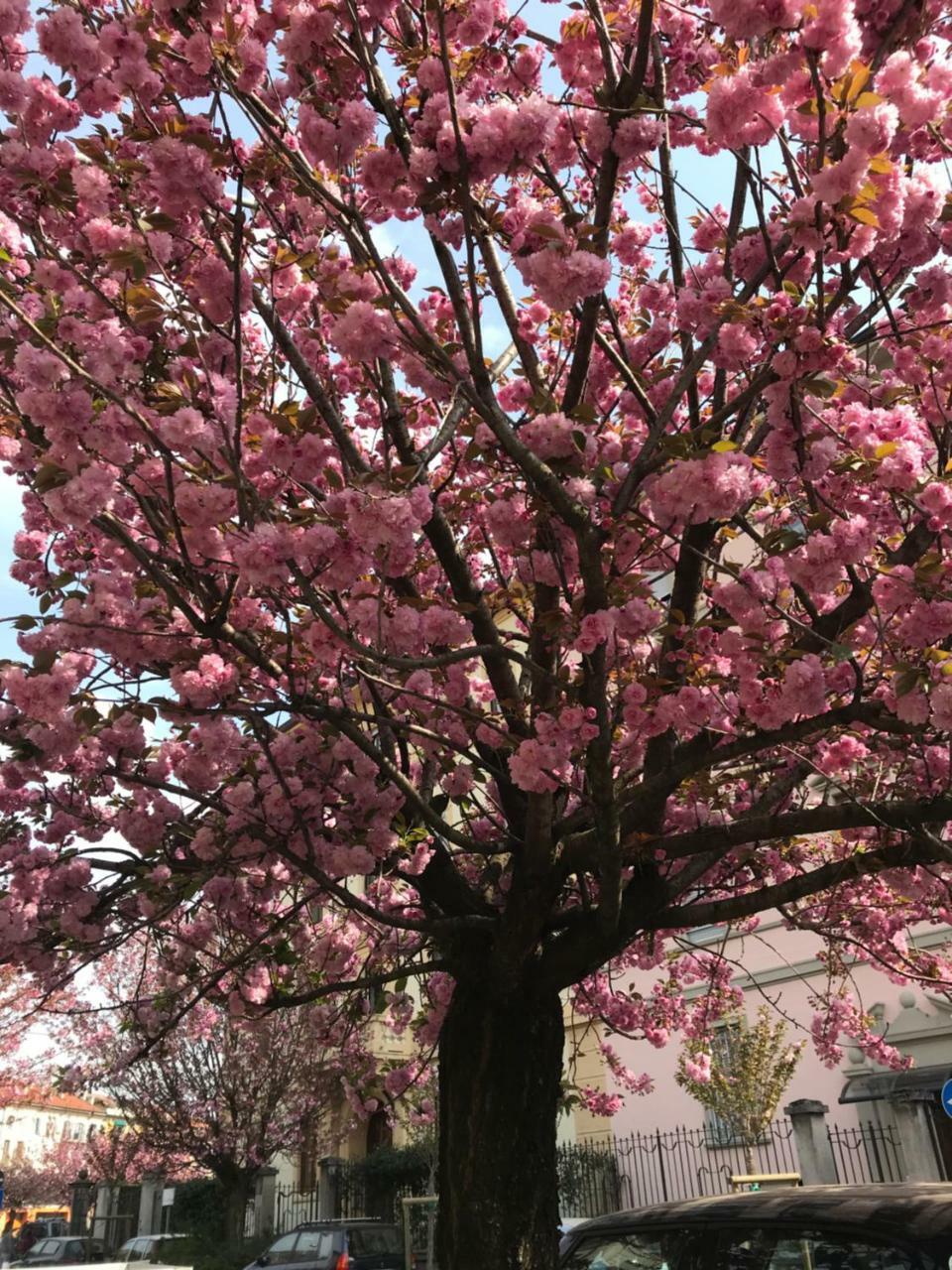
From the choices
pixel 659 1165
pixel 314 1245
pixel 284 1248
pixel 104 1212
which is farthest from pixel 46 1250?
pixel 659 1165

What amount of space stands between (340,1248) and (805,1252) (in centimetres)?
1047

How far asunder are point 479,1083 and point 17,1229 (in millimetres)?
36830

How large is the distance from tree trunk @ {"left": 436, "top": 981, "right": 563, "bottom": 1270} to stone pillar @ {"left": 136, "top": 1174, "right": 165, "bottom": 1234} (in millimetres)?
20240

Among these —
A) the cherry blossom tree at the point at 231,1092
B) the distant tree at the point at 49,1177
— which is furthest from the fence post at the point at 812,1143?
the distant tree at the point at 49,1177

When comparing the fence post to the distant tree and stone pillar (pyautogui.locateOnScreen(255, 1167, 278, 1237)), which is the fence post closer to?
stone pillar (pyautogui.locateOnScreen(255, 1167, 278, 1237))

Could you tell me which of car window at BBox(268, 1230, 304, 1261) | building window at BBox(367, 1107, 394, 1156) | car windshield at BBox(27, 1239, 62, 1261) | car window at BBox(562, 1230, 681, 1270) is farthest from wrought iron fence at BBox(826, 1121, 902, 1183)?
car windshield at BBox(27, 1239, 62, 1261)

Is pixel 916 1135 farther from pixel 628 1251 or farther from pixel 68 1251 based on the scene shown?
pixel 68 1251

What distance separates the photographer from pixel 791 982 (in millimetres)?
14898

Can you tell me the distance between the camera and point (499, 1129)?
510cm

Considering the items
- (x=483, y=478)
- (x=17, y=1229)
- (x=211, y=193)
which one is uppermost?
(x=483, y=478)

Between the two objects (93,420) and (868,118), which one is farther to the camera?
(93,420)

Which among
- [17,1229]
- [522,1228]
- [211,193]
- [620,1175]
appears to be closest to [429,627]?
[211,193]

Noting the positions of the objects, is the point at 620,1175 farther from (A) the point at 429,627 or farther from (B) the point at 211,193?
(B) the point at 211,193

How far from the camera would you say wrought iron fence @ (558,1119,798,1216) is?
46.0 ft
